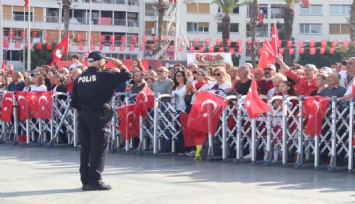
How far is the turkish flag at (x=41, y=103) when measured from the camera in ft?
60.6

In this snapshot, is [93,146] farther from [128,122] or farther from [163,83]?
[163,83]

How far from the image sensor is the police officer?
11.5 metres

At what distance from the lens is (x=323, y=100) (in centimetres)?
1405

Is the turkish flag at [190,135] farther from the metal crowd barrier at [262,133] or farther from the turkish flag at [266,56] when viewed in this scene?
the turkish flag at [266,56]

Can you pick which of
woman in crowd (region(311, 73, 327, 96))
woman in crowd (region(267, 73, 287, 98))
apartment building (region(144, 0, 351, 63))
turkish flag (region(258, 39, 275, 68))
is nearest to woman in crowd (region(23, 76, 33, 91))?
turkish flag (region(258, 39, 275, 68))

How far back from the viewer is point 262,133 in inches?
594

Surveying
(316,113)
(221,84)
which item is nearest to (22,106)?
(221,84)

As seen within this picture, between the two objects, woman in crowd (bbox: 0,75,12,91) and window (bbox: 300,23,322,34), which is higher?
window (bbox: 300,23,322,34)

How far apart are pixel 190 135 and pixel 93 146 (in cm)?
454

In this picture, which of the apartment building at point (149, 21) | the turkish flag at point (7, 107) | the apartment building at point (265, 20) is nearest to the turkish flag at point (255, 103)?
the turkish flag at point (7, 107)

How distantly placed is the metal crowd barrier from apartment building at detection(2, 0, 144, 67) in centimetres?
6102

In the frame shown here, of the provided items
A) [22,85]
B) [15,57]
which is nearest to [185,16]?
[15,57]

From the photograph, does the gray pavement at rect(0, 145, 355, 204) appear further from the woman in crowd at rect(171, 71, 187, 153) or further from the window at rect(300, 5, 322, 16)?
the window at rect(300, 5, 322, 16)

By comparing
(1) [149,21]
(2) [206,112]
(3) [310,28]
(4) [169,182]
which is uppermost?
(1) [149,21]
